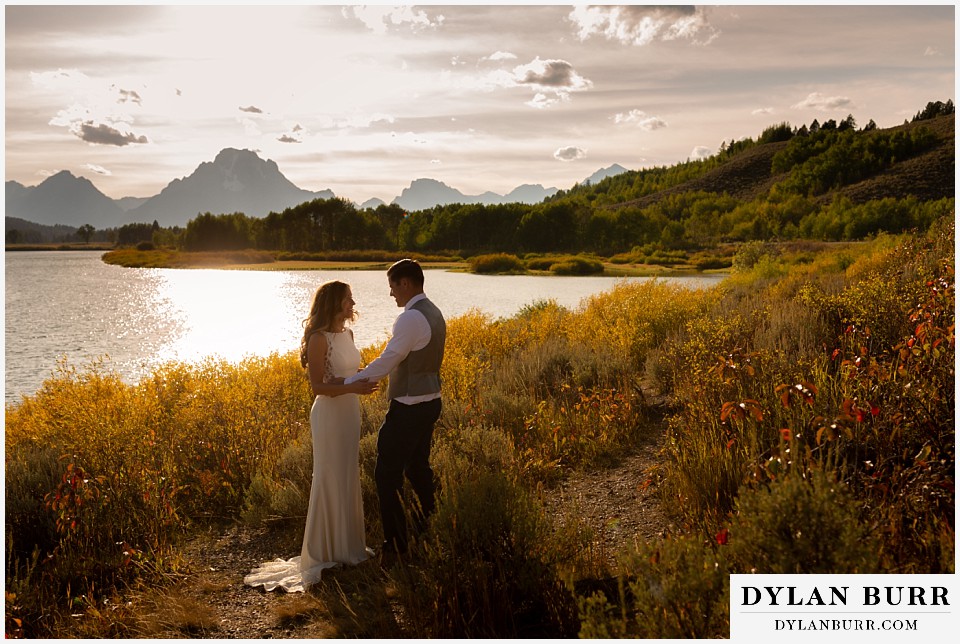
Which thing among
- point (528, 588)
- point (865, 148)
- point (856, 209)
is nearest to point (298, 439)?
point (528, 588)

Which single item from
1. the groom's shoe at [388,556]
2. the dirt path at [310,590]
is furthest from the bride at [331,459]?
the groom's shoe at [388,556]

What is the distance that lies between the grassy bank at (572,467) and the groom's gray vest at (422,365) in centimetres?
77

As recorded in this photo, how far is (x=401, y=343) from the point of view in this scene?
4.05m

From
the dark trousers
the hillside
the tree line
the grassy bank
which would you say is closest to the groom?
the dark trousers

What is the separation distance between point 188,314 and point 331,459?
24466 millimetres

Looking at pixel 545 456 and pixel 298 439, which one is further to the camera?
pixel 298 439

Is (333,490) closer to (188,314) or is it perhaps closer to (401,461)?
(401,461)

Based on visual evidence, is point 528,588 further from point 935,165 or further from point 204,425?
point 935,165

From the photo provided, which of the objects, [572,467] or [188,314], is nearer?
[572,467]

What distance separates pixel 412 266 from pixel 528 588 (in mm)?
2068

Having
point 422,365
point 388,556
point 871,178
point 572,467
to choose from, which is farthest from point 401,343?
point 871,178

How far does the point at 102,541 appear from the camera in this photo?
554 cm

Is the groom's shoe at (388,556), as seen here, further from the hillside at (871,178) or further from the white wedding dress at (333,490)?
the hillside at (871,178)

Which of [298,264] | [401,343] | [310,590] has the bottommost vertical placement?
[310,590]
